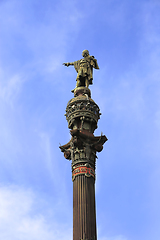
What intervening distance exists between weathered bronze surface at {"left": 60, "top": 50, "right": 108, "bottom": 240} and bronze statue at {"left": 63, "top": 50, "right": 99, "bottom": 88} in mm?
231

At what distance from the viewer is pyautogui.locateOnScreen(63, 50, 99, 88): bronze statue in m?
41.6

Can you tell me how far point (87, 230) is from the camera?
99.6 feet

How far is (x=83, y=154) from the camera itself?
1358 inches

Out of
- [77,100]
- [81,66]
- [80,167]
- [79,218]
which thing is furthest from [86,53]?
[79,218]

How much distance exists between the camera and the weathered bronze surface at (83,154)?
101ft

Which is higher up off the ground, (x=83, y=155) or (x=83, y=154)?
(x=83, y=154)

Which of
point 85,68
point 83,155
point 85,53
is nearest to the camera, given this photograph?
point 83,155

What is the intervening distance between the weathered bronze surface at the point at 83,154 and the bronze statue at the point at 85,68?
0.23m

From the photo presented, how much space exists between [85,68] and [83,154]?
451 inches

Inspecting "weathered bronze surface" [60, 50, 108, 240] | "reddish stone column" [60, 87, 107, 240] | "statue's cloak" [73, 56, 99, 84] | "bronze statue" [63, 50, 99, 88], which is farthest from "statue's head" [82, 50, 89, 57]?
"reddish stone column" [60, 87, 107, 240]

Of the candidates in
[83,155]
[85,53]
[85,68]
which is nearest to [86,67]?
[85,68]

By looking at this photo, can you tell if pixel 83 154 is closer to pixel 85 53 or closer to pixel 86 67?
pixel 86 67

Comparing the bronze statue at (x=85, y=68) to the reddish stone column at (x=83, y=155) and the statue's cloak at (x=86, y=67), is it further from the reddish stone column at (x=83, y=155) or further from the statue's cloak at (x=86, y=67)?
the reddish stone column at (x=83, y=155)

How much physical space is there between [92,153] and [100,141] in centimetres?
136
